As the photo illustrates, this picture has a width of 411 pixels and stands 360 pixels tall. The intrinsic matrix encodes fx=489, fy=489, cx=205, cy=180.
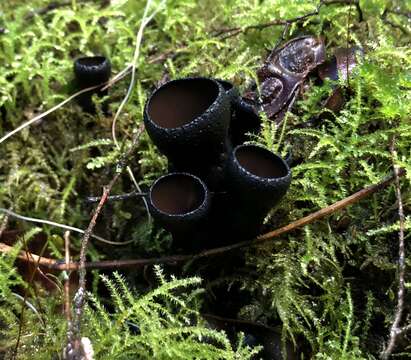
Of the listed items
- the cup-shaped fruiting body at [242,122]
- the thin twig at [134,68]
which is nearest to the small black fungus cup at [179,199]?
the cup-shaped fruiting body at [242,122]

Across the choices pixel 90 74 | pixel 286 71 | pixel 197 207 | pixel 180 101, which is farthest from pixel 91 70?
pixel 197 207

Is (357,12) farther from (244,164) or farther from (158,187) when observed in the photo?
(158,187)

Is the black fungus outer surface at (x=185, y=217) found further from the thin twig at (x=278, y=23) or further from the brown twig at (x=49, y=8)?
the brown twig at (x=49, y=8)

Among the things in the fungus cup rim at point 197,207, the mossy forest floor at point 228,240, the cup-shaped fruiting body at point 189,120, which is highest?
the cup-shaped fruiting body at point 189,120

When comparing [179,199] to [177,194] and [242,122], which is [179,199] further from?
[242,122]

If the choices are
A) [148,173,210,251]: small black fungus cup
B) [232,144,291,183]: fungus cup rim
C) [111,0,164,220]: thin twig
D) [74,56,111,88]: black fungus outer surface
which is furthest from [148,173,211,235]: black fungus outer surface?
[74,56,111,88]: black fungus outer surface

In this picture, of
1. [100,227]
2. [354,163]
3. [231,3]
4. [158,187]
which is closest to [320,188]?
[354,163]
